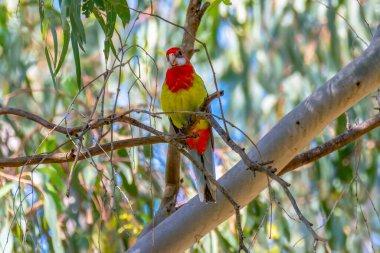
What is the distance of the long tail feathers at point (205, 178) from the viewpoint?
106 inches

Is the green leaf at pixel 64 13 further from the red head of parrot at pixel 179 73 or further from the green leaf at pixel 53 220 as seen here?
the green leaf at pixel 53 220

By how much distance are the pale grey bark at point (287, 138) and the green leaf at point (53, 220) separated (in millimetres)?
801

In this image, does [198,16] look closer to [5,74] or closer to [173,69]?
[173,69]

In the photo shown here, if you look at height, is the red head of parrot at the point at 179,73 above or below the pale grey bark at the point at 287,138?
above

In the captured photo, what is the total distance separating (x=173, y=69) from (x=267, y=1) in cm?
235

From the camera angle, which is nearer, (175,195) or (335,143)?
(335,143)

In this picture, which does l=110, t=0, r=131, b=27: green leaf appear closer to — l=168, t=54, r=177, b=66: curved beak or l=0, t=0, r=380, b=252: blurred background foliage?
l=0, t=0, r=380, b=252: blurred background foliage

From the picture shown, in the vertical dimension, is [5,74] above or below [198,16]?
above

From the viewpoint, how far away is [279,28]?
5.63 m

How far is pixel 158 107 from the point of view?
13.8ft

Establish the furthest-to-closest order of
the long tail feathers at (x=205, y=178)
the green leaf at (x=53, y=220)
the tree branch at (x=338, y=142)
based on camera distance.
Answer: the green leaf at (x=53, y=220) → the tree branch at (x=338, y=142) → the long tail feathers at (x=205, y=178)

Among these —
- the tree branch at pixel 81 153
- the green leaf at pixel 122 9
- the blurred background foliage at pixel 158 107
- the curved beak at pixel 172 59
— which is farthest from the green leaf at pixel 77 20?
the curved beak at pixel 172 59

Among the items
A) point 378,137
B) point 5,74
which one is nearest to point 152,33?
point 5,74

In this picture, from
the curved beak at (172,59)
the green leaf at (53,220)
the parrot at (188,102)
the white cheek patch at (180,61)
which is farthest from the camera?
the curved beak at (172,59)
